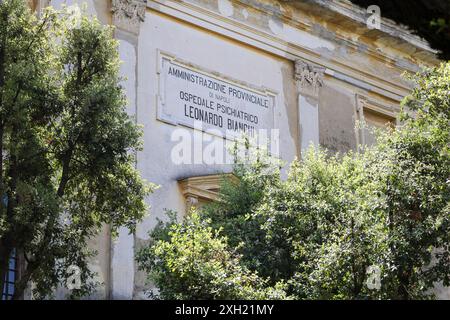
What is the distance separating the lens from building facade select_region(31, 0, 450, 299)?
2077 centimetres

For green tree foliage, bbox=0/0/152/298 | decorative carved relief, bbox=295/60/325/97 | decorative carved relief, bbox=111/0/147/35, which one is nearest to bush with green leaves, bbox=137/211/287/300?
green tree foliage, bbox=0/0/152/298

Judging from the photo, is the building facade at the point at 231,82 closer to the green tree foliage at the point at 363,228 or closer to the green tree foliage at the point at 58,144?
the green tree foliage at the point at 363,228

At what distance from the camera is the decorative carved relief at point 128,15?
2130 centimetres

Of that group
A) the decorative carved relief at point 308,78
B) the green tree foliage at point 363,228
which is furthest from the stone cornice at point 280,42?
the green tree foliage at point 363,228

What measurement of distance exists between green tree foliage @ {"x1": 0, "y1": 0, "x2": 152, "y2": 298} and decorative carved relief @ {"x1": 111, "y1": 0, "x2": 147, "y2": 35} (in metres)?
6.51

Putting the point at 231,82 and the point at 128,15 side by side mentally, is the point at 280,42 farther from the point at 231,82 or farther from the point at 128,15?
the point at 128,15

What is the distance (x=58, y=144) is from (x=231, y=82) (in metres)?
9.49

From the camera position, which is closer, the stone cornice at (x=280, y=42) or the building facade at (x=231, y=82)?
the building facade at (x=231, y=82)

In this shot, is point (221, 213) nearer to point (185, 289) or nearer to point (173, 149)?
point (173, 149)

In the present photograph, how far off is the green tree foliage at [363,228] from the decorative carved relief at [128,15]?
19.1 feet
